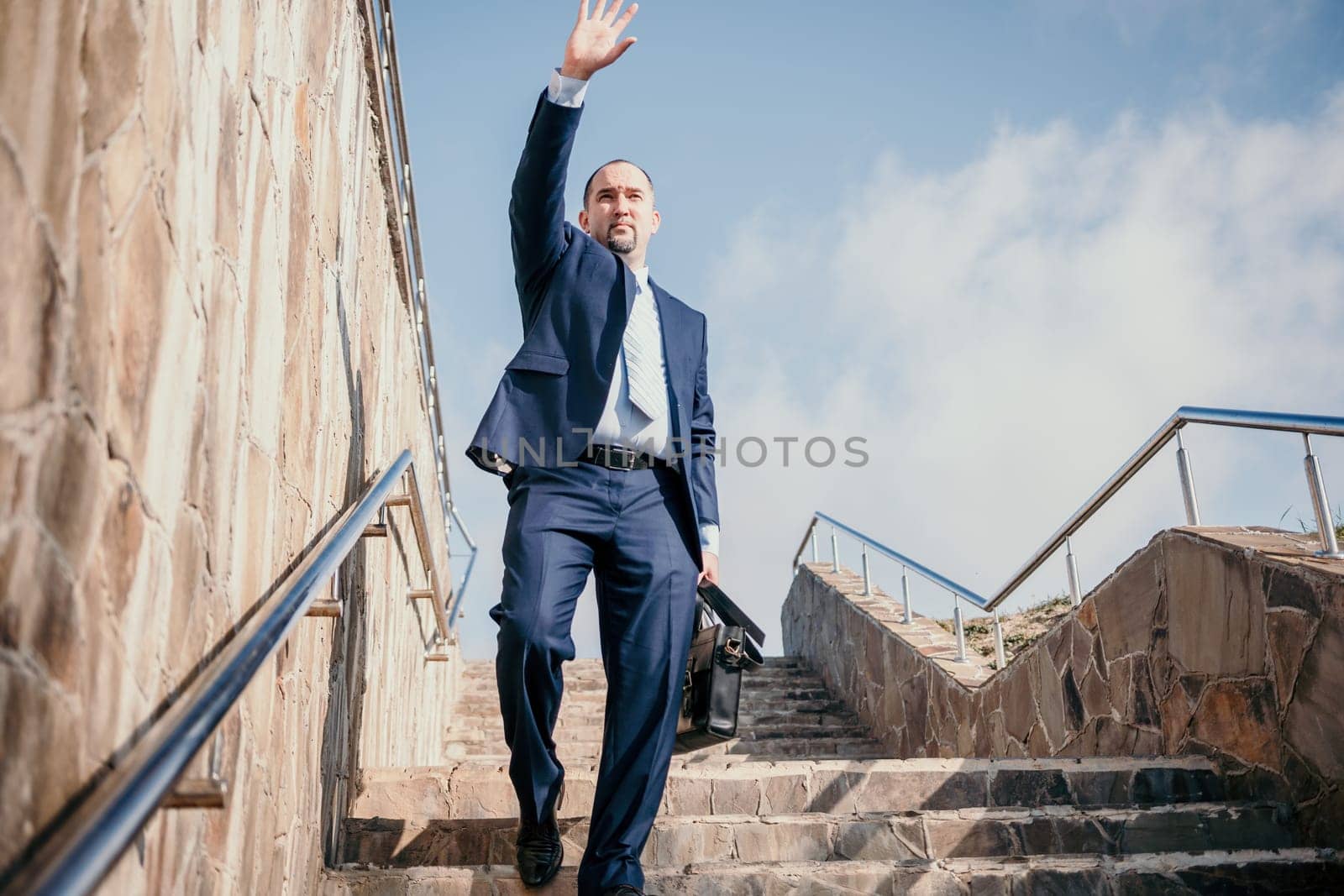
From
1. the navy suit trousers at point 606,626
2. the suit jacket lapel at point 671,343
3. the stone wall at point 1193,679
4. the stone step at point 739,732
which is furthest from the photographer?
the stone step at point 739,732

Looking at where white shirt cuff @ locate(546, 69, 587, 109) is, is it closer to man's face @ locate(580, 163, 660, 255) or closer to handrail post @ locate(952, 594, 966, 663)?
man's face @ locate(580, 163, 660, 255)

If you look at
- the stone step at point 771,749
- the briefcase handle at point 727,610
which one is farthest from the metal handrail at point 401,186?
the briefcase handle at point 727,610

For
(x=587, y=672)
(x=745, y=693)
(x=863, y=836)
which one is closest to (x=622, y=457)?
(x=863, y=836)

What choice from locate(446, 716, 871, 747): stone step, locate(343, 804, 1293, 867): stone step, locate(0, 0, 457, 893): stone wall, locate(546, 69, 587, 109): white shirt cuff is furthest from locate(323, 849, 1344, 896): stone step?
locate(446, 716, 871, 747): stone step

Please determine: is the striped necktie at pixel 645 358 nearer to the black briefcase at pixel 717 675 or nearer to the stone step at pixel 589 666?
the black briefcase at pixel 717 675

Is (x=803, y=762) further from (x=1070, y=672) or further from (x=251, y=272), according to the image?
(x=251, y=272)

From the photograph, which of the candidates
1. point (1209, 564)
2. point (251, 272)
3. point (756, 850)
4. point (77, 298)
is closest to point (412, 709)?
point (756, 850)

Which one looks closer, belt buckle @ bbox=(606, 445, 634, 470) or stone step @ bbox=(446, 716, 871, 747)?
belt buckle @ bbox=(606, 445, 634, 470)

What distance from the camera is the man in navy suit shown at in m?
2.79

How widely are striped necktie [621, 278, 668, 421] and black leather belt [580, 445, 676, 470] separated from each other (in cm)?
11

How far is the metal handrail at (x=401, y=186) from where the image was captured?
4.01m

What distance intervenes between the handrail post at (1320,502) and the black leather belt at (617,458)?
2.05 metres

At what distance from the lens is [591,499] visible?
291 centimetres

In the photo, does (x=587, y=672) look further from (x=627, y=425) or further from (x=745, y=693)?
(x=627, y=425)
